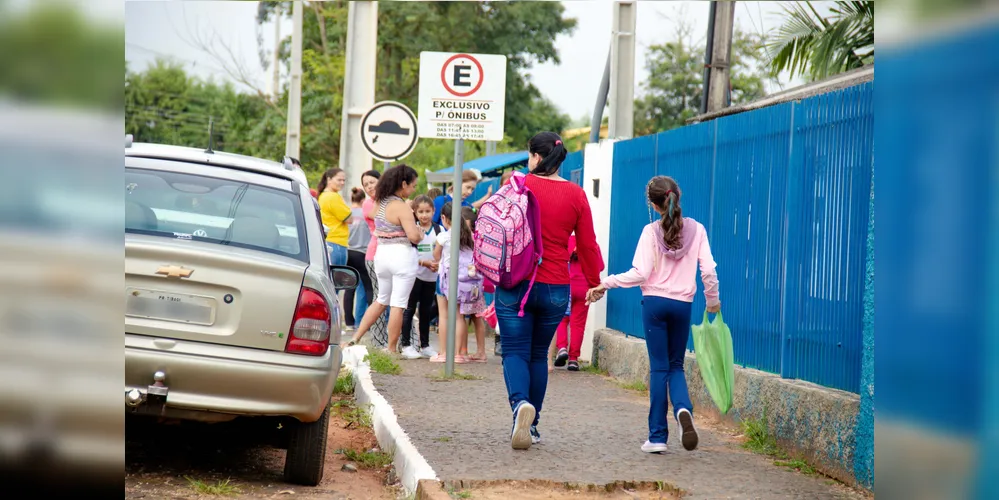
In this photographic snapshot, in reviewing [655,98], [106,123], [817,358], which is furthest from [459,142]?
[655,98]

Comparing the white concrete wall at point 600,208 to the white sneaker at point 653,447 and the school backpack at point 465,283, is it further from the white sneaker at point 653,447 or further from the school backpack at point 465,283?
the white sneaker at point 653,447

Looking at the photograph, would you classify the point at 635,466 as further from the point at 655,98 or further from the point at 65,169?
the point at 655,98

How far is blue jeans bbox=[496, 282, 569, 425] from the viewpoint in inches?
251

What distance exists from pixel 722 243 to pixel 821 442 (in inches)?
108

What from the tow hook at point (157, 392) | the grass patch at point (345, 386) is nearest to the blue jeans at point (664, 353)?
the tow hook at point (157, 392)

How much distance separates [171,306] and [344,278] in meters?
1.57

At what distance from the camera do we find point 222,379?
5.04 metres

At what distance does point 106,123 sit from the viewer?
1080 millimetres

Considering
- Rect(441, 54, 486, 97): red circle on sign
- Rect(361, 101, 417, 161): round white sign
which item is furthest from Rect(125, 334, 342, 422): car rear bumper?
Rect(361, 101, 417, 161): round white sign

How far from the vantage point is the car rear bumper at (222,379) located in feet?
16.2

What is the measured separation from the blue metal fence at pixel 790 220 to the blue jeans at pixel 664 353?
0.77m

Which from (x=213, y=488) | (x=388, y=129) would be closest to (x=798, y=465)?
(x=213, y=488)

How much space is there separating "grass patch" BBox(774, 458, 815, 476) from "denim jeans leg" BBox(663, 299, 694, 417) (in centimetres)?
60

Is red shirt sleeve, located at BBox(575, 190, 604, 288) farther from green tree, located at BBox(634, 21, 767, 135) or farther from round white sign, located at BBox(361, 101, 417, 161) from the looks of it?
green tree, located at BBox(634, 21, 767, 135)
